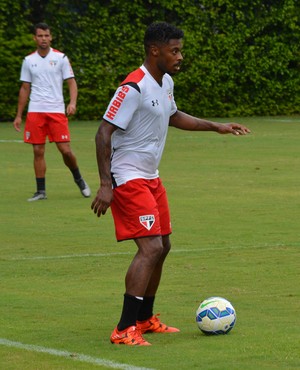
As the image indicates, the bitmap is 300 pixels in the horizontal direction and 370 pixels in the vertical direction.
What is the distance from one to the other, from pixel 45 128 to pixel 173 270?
6600mm

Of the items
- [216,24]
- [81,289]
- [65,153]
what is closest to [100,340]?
[81,289]

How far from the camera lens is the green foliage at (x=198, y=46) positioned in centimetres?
3219

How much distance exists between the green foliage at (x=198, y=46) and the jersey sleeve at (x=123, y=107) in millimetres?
23755

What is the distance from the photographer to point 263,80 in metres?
33.4

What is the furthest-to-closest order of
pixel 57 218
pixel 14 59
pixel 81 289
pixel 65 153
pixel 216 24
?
pixel 216 24
pixel 14 59
pixel 65 153
pixel 57 218
pixel 81 289

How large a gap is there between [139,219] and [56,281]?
2.58 meters

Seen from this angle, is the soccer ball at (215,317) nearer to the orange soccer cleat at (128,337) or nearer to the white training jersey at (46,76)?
the orange soccer cleat at (128,337)

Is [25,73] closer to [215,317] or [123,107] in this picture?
[123,107]

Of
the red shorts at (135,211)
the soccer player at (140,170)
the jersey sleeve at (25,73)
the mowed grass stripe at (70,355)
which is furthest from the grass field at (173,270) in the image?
the jersey sleeve at (25,73)

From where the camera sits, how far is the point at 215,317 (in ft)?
25.8

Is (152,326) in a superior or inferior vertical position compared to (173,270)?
superior

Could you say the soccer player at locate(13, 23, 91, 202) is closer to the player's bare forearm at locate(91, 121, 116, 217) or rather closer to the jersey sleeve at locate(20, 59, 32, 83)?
the jersey sleeve at locate(20, 59, 32, 83)

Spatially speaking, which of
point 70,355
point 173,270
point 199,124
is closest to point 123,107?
point 199,124

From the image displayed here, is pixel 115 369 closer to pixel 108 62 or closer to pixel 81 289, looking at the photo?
pixel 81 289
